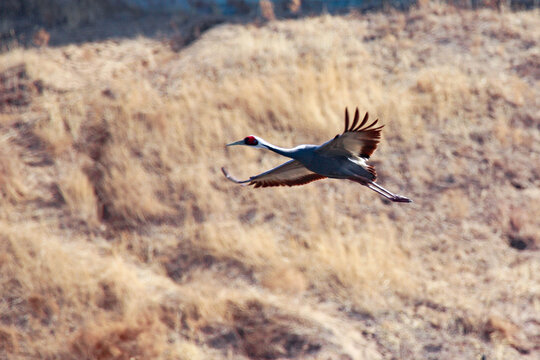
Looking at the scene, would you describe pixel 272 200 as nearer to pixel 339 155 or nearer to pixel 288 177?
pixel 288 177

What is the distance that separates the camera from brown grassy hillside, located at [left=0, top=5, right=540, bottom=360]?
1373 cm

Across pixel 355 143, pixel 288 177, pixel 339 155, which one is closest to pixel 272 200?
pixel 288 177

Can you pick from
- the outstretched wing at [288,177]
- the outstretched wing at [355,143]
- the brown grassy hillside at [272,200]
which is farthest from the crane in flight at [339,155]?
the brown grassy hillside at [272,200]

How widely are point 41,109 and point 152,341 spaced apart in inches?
292

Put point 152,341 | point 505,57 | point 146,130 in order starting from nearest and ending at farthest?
point 152,341 → point 146,130 → point 505,57

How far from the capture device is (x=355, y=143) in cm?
679

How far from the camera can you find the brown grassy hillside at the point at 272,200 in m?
13.7

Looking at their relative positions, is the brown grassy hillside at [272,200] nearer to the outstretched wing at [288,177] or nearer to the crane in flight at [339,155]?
the outstretched wing at [288,177]

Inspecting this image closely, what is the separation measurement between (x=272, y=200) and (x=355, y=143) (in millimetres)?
9130

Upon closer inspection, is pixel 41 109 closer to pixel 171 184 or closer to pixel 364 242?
pixel 171 184

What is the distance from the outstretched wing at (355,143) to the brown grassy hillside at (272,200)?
6918 mm

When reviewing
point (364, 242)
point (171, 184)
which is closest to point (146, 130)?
point (171, 184)

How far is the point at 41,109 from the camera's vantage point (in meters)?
18.0

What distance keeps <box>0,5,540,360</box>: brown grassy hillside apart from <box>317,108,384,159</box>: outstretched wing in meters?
6.92
